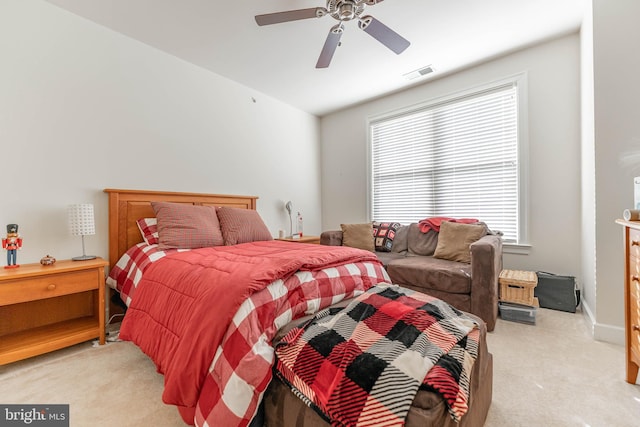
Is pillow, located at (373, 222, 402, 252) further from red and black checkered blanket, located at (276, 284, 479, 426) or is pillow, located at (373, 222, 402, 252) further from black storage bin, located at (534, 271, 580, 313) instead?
red and black checkered blanket, located at (276, 284, 479, 426)

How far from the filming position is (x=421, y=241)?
3.22 m

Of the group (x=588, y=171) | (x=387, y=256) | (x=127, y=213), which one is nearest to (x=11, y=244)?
(x=127, y=213)

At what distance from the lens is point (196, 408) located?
109 cm

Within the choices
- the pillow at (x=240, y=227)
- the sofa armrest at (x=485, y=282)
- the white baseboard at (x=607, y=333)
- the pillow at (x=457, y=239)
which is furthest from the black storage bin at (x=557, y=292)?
the pillow at (x=240, y=227)

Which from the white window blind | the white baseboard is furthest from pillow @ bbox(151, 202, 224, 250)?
the white baseboard

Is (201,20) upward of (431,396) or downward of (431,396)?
upward

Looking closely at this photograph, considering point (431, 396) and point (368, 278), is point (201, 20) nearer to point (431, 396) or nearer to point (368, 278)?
point (368, 278)

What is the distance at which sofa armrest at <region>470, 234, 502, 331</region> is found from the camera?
2.21 m

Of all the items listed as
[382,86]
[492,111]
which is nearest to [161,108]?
[382,86]

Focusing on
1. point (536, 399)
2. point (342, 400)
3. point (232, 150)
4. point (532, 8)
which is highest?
point (532, 8)

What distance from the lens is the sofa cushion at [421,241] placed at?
10.3 ft

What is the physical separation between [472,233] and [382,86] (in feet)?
7.37

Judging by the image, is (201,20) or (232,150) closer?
(201,20)

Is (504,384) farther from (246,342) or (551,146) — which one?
(551,146)
